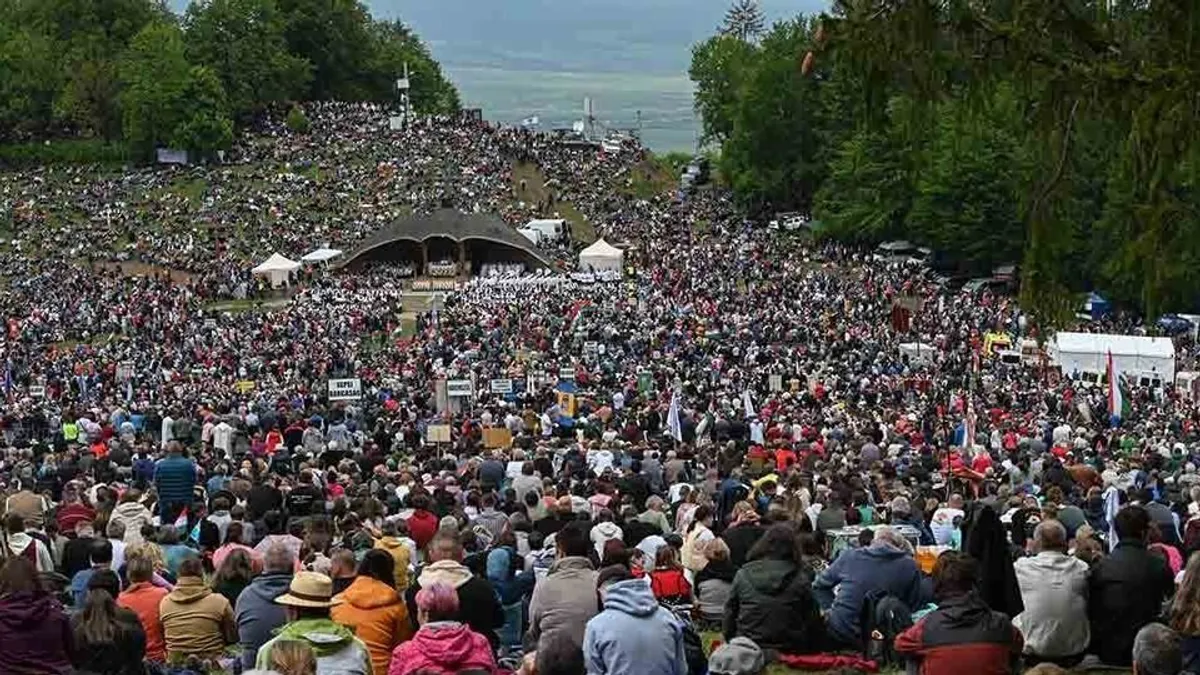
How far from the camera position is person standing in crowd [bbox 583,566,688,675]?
27.8 ft

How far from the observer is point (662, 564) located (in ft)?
35.9

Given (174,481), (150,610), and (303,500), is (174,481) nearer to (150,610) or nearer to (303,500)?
(303,500)

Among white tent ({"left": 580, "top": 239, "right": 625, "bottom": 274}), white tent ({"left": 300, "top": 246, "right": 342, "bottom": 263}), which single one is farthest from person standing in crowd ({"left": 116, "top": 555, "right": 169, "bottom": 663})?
white tent ({"left": 300, "top": 246, "right": 342, "bottom": 263})

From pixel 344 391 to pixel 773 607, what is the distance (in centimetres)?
2117

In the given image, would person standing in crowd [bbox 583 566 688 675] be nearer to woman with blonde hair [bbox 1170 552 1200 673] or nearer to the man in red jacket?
the man in red jacket

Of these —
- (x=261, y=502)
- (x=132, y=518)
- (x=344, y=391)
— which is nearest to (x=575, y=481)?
(x=261, y=502)

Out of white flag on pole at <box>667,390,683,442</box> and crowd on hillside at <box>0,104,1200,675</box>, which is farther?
white flag on pole at <box>667,390,683,442</box>

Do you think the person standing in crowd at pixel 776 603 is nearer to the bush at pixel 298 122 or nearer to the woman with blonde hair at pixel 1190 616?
the woman with blonde hair at pixel 1190 616

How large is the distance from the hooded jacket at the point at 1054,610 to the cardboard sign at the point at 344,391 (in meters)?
21.5

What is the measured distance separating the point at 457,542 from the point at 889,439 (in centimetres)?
1461

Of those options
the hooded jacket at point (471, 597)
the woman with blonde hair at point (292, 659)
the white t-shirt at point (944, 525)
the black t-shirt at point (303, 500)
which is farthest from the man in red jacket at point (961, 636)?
the black t-shirt at point (303, 500)

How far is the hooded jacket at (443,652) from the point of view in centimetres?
833

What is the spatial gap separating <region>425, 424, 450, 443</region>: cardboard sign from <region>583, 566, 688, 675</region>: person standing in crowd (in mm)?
15511

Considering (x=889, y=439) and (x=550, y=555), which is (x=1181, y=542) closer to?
(x=550, y=555)
